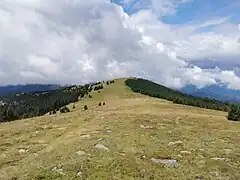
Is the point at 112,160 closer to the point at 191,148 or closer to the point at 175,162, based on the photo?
the point at 175,162

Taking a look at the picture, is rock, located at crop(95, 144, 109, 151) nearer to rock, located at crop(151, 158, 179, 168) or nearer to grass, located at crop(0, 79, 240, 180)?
grass, located at crop(0, 79, 240, 180)

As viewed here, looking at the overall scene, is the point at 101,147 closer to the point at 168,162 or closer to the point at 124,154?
the point at 124,154

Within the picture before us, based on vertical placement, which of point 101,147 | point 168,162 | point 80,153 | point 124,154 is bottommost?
point 80,153

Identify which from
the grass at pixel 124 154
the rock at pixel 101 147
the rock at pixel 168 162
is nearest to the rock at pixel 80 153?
the grass at pixel 124 154

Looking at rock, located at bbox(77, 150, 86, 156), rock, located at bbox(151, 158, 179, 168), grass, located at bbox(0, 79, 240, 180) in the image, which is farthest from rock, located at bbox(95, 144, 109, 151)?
rock, located at bbox(151, 158, 179, 168)

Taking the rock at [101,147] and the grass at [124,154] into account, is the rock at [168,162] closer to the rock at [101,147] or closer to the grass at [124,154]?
the grass at [124,154]

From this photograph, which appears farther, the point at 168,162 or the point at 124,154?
the point at 124,154

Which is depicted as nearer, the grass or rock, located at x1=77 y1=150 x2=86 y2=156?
the grass

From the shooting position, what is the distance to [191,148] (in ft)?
146

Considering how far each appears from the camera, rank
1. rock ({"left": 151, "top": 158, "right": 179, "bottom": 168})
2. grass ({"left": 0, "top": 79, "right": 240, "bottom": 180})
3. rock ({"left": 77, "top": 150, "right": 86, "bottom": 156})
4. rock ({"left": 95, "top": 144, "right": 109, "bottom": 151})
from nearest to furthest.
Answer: grass ({"left": 0, "top": 79, "right": 240, "bottom": 180}) < rock ({"left": 151, "top": 158, "right": 179, "bottom": 168}) < rock ({"left": 77, "top": 150, "right": 86, "bottom": 156}) < rock ({"left": 95, "top": 144, "right": 109, "bottom": 151})

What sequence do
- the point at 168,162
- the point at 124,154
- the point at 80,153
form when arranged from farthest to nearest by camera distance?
1. the point at 80,153
2. the point at 124,154
3. the point at 168,162

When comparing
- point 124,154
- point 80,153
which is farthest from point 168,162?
point 80,153

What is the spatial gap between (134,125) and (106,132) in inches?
361

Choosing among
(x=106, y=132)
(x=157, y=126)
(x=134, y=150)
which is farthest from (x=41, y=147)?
(x=157, y=126)
